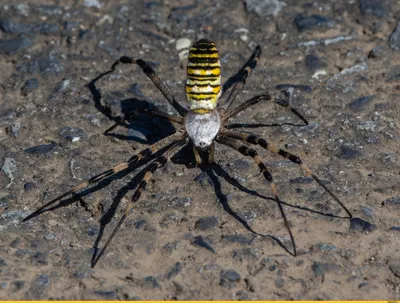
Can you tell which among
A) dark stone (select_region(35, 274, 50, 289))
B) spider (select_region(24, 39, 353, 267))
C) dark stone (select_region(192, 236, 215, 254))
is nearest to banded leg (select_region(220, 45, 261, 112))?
spider (select_region(24, 39, 353, 267))

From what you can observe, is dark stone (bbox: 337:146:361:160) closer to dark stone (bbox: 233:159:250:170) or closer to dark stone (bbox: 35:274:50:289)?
dark stone (bbox: 233:159:250:170)

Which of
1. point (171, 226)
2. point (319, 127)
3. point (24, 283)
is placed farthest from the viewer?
point (319, 127)

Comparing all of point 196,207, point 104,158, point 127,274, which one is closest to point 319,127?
point 196,207

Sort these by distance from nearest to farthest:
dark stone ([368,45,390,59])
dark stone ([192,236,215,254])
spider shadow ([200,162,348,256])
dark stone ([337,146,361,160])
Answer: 1. dark stone ([192,236,215,254])
2. spider shadow ([200,162,348,256])
3. dark stone ([337,146,361,160])
4. dark stone ([368,45,390,59])

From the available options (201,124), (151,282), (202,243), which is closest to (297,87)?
(201,124)

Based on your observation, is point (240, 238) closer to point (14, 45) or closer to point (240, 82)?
point (240, 82)

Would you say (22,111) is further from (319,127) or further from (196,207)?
(319,127)
